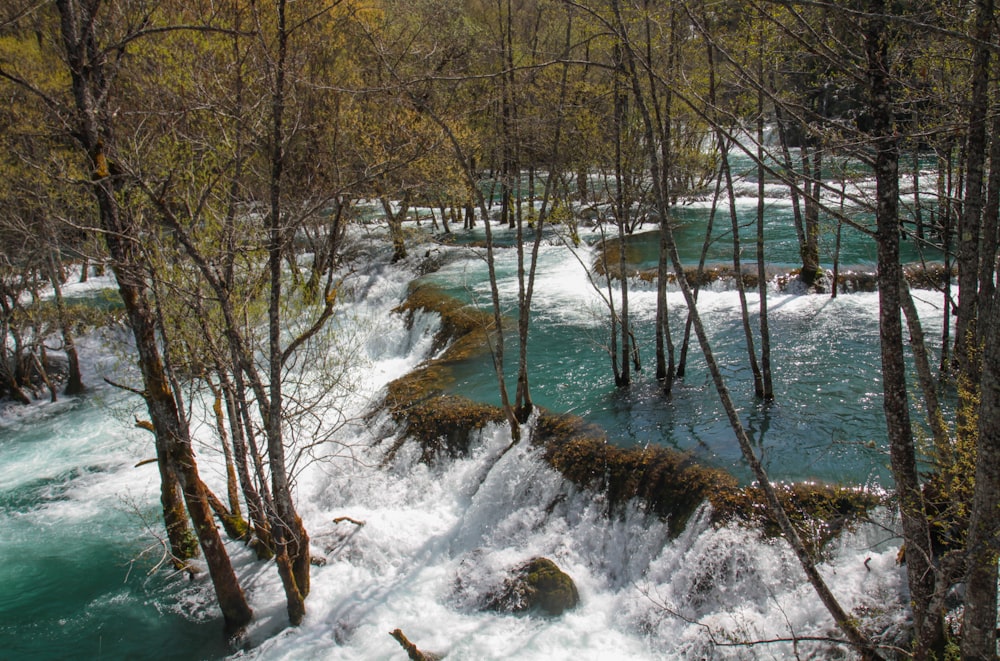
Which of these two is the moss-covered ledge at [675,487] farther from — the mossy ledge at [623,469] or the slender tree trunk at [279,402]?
the slender tree trunk at [279,402]

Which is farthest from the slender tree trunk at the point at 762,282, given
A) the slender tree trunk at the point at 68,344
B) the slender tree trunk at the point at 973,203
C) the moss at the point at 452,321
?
the slender tree trunk at the point at 68,344

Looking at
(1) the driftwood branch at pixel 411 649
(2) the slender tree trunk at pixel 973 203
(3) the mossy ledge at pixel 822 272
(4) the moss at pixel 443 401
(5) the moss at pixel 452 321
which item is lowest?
(1) the driftwood branch at pixel 411 649

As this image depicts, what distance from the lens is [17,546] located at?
10.9 meters

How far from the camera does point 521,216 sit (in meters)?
11.6

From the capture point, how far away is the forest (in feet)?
14.5

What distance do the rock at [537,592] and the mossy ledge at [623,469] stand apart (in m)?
1.30

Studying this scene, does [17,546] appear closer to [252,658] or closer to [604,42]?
[252,658]

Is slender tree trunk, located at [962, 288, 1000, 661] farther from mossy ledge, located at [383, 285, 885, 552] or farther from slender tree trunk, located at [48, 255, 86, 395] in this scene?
slender tree trunk, located at [48, 255, 86, 395]

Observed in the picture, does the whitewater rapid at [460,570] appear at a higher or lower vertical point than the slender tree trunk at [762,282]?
lower

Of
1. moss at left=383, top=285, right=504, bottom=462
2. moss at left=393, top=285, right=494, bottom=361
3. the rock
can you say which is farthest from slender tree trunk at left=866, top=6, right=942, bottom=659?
moss at left=393, top=285, right=494, bottom=361

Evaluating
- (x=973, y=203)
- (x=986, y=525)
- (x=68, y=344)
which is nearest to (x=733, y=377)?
(x=973, y=203)

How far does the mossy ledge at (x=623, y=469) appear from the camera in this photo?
303 inches

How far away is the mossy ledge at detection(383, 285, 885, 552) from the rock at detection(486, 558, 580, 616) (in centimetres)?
130

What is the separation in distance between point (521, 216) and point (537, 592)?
6.21 m
